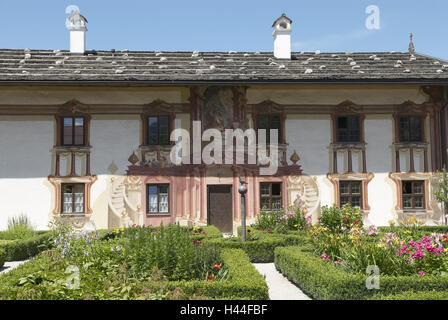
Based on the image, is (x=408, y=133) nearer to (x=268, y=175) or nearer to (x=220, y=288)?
(x=268, y=175)

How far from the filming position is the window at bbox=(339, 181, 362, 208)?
17.0m

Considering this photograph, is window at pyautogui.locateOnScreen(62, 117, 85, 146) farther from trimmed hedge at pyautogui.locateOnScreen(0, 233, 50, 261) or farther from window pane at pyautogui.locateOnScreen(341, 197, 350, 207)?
window pane at pyautogui.locateOnScreen(341, 197, 350, 207)

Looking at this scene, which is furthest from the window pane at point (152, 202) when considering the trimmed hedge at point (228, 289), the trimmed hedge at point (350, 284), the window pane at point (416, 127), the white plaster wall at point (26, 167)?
the window pane at point (416, 127)

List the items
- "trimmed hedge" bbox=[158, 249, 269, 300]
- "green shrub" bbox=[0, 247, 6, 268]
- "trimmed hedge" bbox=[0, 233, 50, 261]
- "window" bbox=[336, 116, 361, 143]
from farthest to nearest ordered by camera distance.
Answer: "window" bbox=[336, 116, 361, 143] < "trimmed hedge" bbox=[0, 233, 50, 261] < "green shrub" bbox=[0, 247, 6, 268] < "trimmed hedge" bbox=[158, 249, 269, 300]

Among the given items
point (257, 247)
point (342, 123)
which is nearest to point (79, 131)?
point (257, 247)

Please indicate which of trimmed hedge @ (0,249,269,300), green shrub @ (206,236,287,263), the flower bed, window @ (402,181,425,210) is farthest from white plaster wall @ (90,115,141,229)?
window @ (402,181,425,210)

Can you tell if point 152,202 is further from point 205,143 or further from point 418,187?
point 418,187

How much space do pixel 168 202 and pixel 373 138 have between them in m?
8.99

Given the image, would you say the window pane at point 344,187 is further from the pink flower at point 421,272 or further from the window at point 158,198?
the pink flower at point 421,272

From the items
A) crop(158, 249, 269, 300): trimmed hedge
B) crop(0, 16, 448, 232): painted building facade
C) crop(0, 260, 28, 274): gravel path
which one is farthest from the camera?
crop(0, 16, 448, 232): painted building facade

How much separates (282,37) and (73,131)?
1055 centimetres

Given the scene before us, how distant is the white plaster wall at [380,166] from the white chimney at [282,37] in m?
5.06

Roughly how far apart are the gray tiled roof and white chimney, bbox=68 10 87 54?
50cm

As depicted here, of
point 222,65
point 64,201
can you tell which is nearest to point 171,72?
point 222,65
